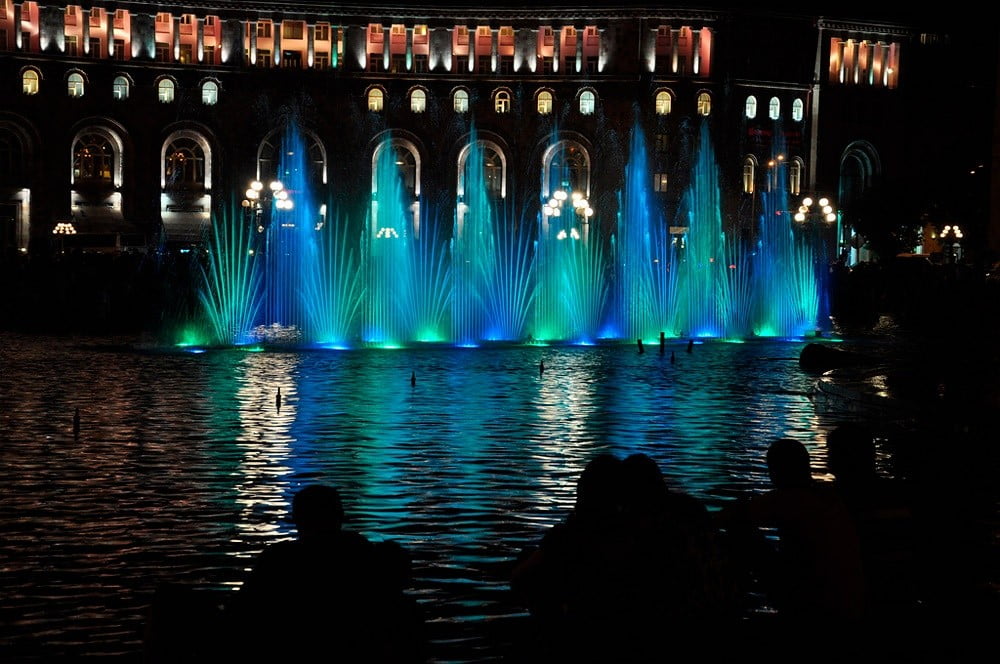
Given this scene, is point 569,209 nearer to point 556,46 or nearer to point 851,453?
point 556,46

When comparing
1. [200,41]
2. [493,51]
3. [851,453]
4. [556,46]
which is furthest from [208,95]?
[851,453]

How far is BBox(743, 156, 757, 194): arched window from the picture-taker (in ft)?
273

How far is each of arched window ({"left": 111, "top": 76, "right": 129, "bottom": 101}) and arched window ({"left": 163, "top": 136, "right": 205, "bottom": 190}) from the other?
315 centimetres

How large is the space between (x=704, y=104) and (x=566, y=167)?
7656mm

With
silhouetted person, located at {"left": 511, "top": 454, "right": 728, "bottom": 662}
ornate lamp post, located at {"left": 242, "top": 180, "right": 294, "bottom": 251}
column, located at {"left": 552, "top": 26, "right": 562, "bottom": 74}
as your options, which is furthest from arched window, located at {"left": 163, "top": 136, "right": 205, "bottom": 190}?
silhouetted person, located at {"left": 511, "top": 454, "right": 728, "bottom": 662}

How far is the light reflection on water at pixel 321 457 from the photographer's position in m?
9.74

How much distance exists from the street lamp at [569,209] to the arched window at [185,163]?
648 inches

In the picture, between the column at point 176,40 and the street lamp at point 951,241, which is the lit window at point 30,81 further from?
the street lamp at point 951,241

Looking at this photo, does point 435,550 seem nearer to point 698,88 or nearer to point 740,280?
point 740,280

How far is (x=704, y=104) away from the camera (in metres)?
82.8

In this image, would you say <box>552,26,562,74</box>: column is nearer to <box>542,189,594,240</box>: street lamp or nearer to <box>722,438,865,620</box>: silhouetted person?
<box>542,189,594,240</box>: street lamp

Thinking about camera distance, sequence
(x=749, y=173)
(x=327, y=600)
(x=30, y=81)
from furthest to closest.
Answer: (x=749, y=173) → (x=30, y=81) → (x=327, y=600)

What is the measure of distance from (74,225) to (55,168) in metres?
2.78

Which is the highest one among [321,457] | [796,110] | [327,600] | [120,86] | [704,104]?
[120,86]
